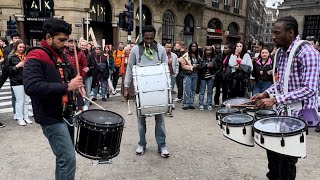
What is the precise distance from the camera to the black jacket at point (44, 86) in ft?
9.16

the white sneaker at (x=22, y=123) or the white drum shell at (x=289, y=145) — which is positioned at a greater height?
the white drum shell at (x=289, y=145)

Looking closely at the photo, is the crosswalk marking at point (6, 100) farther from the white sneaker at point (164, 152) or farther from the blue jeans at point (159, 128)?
the white sneaker at point (164, 152)

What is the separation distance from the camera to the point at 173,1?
87.0 feet

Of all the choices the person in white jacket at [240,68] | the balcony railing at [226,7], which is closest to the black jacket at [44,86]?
the person in white jacket at [240,68]

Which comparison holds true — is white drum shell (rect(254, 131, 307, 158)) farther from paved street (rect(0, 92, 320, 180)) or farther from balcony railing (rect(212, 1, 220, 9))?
balcony railing (rect(212, 1, 220, 9))

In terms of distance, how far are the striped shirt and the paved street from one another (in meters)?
1.66

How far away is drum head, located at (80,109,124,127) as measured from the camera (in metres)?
3.15

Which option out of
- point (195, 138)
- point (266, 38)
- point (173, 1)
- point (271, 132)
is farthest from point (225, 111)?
point (266, 38)

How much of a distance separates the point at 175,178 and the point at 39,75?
228cm

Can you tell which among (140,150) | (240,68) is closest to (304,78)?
(140,150)

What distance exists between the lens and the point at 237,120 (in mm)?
3102

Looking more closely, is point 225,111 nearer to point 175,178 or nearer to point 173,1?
point 175,178

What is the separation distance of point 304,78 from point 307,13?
20.8 metres

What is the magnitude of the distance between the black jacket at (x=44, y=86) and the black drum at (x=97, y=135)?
27 cm
